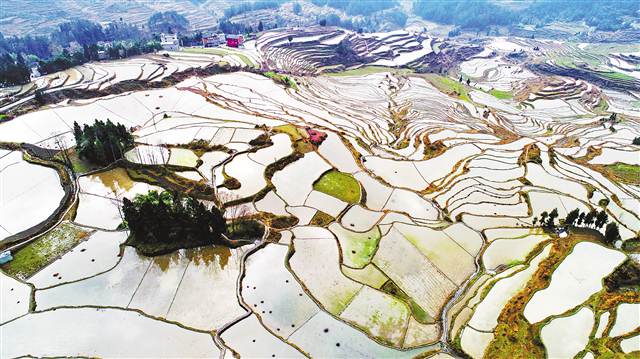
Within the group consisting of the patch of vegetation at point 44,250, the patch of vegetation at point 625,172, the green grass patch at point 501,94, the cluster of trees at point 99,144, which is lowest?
the green grass patch at point 501,94

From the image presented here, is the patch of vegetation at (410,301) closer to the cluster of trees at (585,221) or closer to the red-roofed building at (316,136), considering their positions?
the cluster of trees at (585,221)

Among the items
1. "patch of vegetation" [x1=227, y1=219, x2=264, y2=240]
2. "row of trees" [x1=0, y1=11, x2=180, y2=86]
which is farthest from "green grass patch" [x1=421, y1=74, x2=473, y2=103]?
"patch of vegetation" [x1=227, y1=219, x2=264, y2=240]

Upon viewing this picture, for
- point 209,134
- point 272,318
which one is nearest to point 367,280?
point 272,318

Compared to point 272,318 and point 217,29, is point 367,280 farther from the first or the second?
point 217,29

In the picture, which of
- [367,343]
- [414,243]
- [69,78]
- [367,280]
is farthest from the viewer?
[69,78]

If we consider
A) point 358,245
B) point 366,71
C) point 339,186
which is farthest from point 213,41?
point 358,245

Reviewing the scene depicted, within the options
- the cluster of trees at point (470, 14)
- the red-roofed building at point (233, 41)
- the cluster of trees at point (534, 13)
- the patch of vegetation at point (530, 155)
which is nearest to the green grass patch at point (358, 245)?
the patch of vegetation at point (530, 155)

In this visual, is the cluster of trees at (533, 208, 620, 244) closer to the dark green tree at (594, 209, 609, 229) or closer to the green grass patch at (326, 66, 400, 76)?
the dark green tree at (594, 209, 609, 229)
